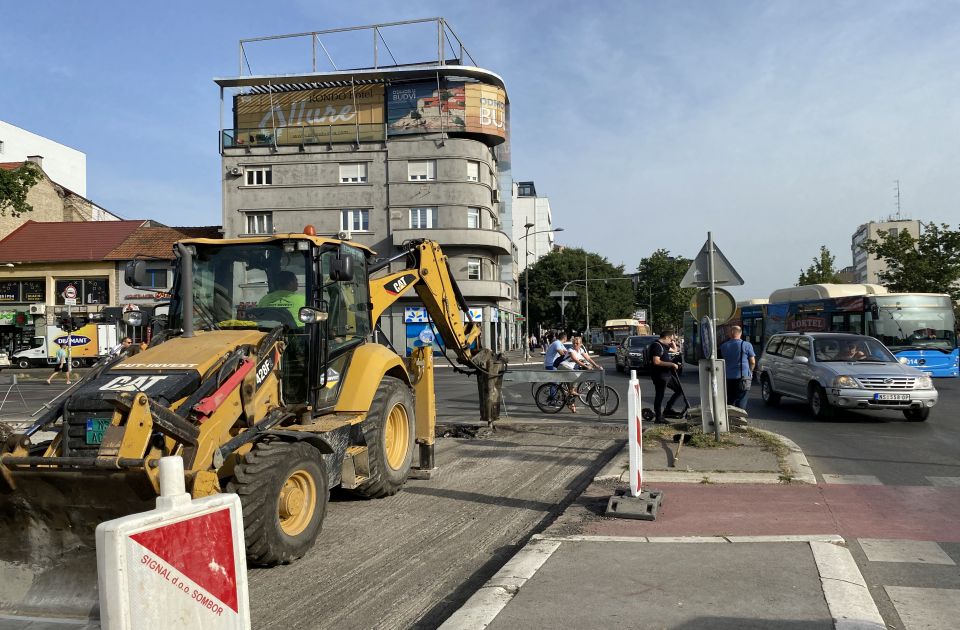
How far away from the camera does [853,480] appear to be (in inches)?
316

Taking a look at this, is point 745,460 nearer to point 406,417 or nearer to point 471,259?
point 406,417

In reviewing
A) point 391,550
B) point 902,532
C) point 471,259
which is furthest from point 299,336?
point 471,259

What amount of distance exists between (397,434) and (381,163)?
3867 centimetres

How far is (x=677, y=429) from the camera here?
10.9 meters

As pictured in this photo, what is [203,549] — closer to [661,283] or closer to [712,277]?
[712,277]

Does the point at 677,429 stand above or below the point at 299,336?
below

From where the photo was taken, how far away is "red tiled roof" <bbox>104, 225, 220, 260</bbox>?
144 feet

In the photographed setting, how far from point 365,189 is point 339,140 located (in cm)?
350

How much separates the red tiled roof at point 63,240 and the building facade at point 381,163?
7.10 metres

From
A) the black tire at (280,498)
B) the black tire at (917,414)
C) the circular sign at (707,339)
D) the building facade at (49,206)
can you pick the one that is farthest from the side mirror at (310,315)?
the building facade at (49,206)

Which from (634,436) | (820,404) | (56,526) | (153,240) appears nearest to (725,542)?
(634,436)

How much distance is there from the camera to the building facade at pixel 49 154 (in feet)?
178

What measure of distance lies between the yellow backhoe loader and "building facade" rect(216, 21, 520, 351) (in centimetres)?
3668

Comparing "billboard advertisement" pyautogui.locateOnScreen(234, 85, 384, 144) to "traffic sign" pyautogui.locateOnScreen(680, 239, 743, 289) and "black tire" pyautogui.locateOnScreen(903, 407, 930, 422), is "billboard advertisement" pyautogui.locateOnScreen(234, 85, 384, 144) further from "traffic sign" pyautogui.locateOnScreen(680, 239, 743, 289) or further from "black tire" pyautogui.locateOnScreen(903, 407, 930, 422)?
"traffic sign" pyautogui.locateOnScreen(680, 239, 743, 289)
